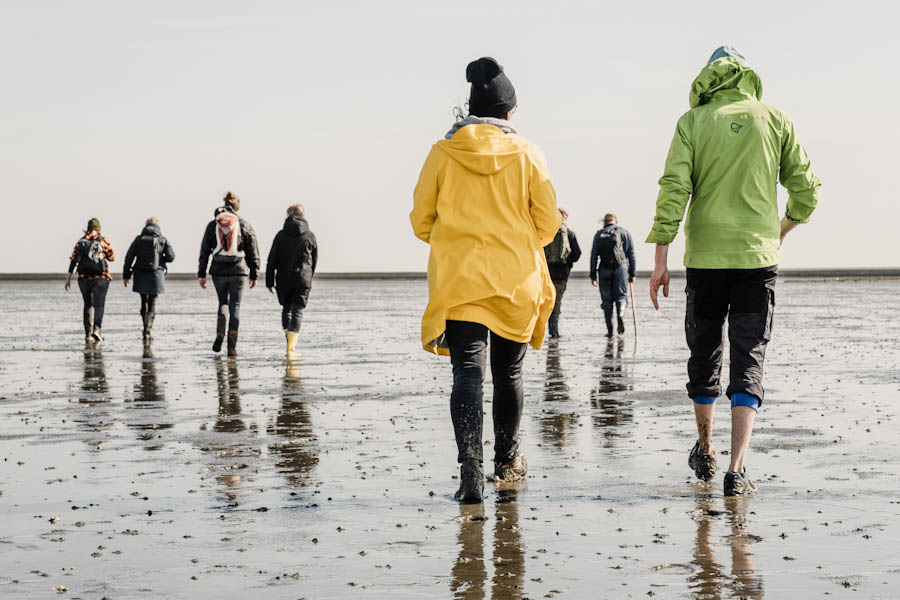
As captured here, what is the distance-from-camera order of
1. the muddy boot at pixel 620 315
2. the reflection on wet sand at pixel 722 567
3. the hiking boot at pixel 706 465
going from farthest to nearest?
the muddy boot at pixel 620 315 < the hiking boot at pixel 706 465 < the reflection on wet sand at pixel 722 567

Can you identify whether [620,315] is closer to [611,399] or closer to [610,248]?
[610,248]

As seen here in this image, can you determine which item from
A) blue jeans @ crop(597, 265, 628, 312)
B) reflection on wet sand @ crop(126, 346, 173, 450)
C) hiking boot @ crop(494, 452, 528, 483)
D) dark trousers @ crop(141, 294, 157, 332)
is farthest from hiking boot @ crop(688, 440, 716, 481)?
dark trousers @ crop(141, 294, 157, 332)

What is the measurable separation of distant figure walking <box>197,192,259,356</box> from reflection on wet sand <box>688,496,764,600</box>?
1101 centimetres

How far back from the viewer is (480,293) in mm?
6434

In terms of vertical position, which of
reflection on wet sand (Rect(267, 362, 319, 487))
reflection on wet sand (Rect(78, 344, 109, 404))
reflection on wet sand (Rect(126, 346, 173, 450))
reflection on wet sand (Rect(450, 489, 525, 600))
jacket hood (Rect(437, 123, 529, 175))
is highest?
jacket hood (Rect(437, 123, 529, 175))

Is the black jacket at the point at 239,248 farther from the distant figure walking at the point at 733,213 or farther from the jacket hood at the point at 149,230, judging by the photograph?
the distant figure walking at the point at 733,213

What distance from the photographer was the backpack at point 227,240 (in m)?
A: 16.3

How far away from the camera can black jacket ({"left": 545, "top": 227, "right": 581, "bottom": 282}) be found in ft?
65.7

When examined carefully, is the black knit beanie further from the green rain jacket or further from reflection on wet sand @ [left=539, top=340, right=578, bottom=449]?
reflection on wet sand @ [left=539, top=340, right=578, bottom=449]

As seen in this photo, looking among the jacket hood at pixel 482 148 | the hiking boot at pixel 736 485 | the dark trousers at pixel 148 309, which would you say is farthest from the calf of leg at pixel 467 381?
the dark trousers at pixel 148 309

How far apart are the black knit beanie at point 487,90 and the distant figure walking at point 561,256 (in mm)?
12693

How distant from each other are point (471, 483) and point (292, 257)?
10509 mm

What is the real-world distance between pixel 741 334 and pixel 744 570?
6.65ft

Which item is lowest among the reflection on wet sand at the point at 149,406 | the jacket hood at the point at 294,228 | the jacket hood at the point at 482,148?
the reflection on wet sand at the point at 149,406
